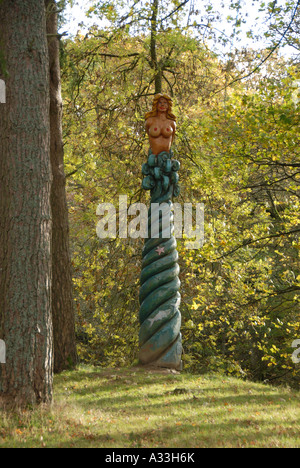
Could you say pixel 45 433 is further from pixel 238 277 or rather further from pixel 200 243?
pixel 238 277

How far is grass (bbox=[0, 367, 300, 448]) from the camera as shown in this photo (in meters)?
3.97

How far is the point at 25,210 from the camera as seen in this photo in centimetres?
497

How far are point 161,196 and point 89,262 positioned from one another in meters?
3.79

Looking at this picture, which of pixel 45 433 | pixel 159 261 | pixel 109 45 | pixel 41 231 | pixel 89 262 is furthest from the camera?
pixel 89 262

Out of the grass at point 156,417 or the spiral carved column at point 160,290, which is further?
the spiral carved column at point 160,290

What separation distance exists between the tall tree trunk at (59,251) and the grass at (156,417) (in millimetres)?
811

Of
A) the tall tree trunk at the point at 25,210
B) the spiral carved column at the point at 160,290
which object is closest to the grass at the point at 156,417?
the tall tree trunk at the point at 25,210

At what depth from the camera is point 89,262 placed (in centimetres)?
1160

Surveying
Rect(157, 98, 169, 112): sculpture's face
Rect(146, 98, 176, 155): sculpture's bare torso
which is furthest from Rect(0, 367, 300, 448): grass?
Rect(157, 98, 169, 112): sculpture's face

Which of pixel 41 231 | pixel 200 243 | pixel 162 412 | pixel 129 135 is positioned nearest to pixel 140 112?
pixel 129 135

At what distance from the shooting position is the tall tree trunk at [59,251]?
7.93 meters
